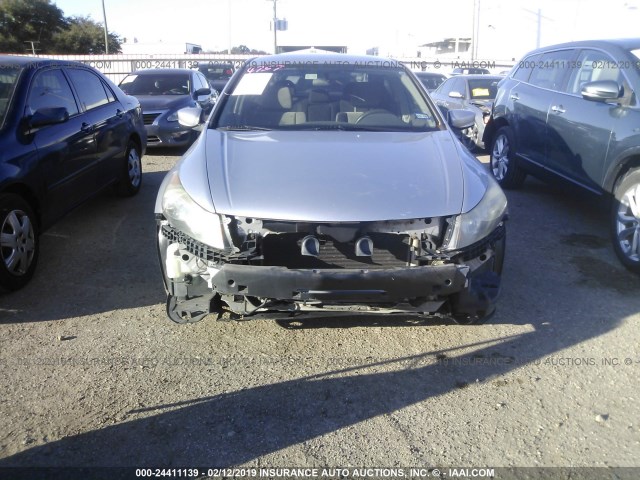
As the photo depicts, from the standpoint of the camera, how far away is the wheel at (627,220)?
439cm

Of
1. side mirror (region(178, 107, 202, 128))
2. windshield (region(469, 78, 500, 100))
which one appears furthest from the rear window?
windshield (region(469, 78, 500, 100))

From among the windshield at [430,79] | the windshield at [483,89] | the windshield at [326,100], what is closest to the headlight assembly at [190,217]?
the windshield at [326,100]

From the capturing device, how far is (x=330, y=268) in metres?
2.97

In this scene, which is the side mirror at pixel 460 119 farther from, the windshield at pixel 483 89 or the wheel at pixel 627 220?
the windshield at pixel 483 89

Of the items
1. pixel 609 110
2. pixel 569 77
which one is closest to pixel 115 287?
pixel 609 110

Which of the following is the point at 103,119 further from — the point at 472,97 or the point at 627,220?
the point at 472,97

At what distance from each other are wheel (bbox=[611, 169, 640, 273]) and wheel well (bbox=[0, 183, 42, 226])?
4.65 m

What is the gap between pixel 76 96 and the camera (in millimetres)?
5398

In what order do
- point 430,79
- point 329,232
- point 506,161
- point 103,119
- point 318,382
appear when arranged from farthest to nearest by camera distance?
point 430,79, point 506,161, point 103,119, point 318,382, point 329,232

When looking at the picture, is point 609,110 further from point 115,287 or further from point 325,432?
point 115,287

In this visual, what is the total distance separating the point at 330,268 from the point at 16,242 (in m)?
2.46

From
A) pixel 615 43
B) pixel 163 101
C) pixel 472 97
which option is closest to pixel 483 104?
pixel 472 97

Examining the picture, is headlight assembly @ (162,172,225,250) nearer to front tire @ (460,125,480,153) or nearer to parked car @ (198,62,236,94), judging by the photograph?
front tire @ (460,125,480,153)

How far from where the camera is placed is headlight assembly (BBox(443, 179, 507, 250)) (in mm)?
2979
